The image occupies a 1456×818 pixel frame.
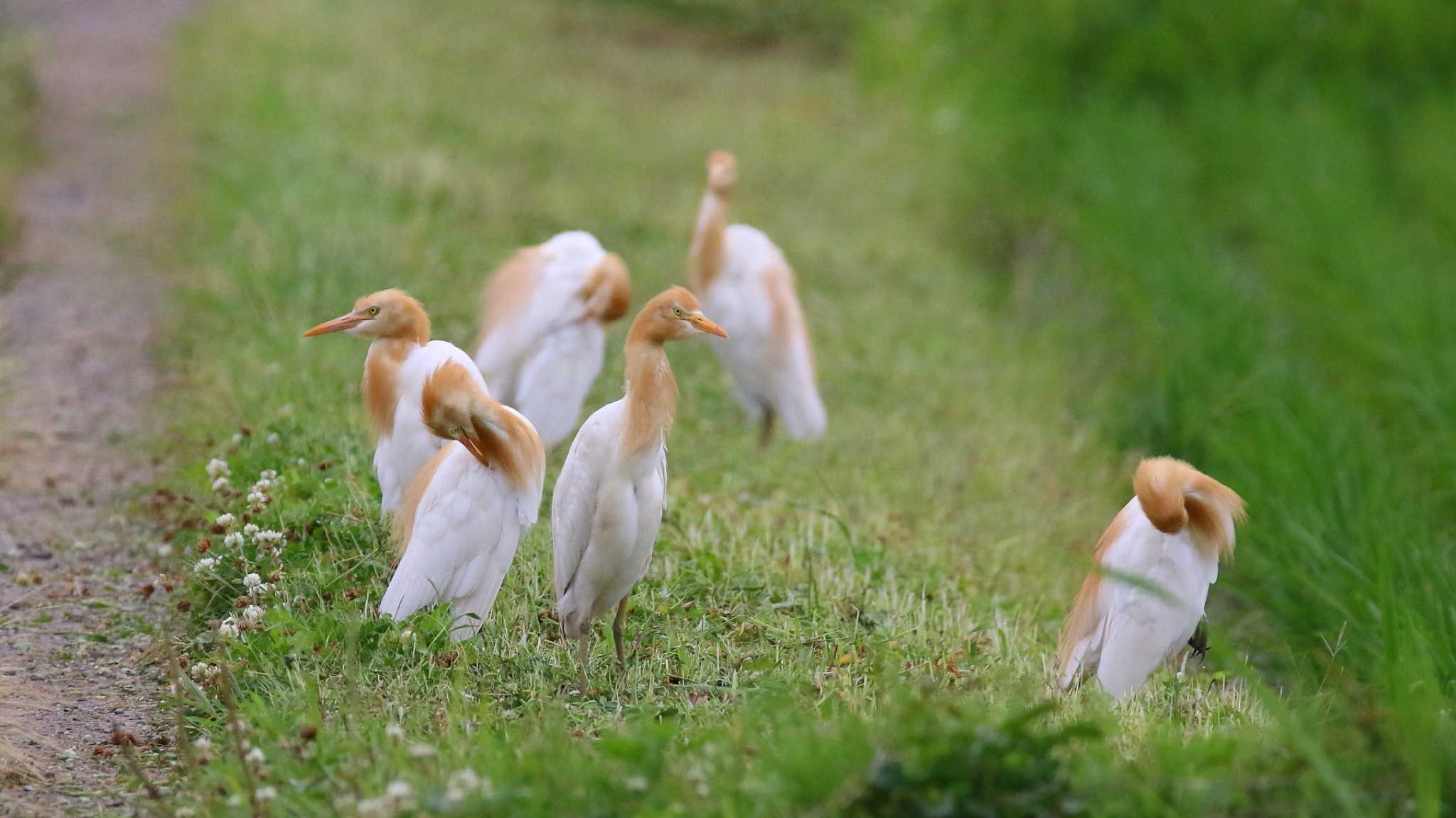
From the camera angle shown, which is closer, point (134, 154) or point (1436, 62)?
point (134, 154)

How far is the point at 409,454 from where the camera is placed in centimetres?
414

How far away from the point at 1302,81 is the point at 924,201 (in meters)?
2.95

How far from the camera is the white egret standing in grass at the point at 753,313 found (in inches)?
246

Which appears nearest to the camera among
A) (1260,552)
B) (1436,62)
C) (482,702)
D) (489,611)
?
(482,702)

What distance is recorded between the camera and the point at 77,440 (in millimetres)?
5289

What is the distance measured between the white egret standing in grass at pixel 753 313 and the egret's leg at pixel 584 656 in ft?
8.78

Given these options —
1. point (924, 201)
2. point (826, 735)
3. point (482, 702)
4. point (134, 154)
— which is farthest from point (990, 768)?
point (924, 201)

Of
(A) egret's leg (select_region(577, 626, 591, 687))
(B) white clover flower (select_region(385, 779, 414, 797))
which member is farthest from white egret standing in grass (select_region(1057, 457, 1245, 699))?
(B) white clover flower (select_region(385, 779, 414, 797))

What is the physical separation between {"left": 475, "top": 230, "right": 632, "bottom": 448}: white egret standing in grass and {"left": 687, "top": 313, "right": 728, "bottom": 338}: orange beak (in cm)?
131

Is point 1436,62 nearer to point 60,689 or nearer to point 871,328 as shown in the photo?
point 871,328

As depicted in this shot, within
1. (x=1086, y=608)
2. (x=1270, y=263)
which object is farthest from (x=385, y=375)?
(x=1270, y=263)

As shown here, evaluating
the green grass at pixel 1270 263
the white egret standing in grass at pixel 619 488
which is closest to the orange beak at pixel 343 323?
the white egret standing in grass at pixel 619 488

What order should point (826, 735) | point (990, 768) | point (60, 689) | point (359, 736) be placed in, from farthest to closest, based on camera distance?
1. point (60, 689)
2. point (359, 736)
3. point (826, 735)
4. point (990, 768)

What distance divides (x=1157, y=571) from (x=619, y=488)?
143cm
